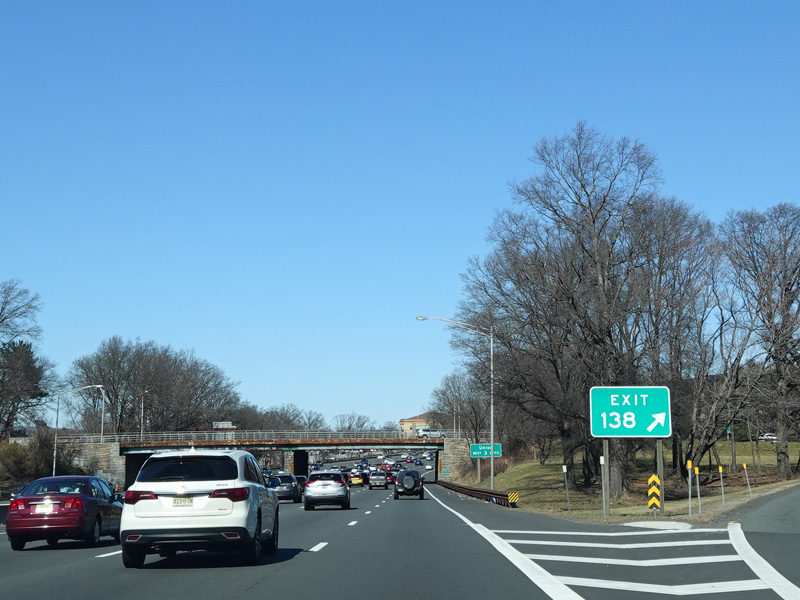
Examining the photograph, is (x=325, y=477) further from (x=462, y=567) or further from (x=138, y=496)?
(x=138, y=496)

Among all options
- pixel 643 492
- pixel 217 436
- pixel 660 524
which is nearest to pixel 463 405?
pixel 217 436

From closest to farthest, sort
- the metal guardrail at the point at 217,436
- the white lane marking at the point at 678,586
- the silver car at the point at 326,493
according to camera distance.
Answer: the white lane marking at the point at 678,586
the silver car at the point at 326,493
the metal guardrail at the point at 217,436

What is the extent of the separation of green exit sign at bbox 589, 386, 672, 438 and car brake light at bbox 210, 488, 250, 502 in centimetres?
1591

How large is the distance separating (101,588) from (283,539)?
8866mm

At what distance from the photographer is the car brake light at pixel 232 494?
13.5m

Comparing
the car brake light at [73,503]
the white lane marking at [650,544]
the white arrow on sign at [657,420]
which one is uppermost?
the white arrow on sign at [657,420]

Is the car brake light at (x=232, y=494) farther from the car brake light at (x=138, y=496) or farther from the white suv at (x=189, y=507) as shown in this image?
the car brake light at (x=138, y=496)

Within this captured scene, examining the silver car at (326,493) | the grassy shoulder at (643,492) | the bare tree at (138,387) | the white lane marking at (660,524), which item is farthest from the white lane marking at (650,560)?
the bare tree at (138,387)

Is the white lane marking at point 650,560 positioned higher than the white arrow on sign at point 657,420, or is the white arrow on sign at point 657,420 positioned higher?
the white arrow on sign at point 657,420

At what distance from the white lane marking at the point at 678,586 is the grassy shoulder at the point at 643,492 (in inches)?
470

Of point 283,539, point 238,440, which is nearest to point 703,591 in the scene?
point 283,539

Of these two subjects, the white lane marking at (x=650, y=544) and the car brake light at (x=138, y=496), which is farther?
the white lane marking at (x=650, y=544)

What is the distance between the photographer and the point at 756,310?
4291 centimetres

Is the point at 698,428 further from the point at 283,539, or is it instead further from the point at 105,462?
the point at 105,462
